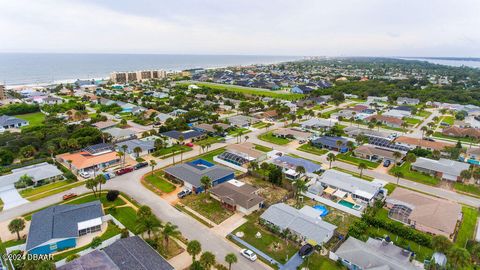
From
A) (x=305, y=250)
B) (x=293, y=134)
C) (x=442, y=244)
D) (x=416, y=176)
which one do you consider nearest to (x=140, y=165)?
(x=305, y=250)

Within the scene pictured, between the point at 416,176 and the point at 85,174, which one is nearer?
the point at 85,174

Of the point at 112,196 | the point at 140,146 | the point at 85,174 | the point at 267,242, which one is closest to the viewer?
the point at 267,242

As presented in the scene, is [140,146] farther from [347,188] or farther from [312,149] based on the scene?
[347,188]

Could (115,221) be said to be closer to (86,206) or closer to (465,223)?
(86,206)

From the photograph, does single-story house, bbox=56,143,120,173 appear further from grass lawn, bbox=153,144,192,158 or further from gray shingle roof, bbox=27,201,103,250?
gray shingle roof, bbox=27,201,103,250

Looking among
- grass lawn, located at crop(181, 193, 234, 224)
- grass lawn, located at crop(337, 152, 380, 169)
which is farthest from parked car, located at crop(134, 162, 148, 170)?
grass lawn, located at crop(337, 152, 380, 169)

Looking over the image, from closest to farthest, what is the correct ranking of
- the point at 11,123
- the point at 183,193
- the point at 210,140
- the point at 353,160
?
the point at 183,193 < the point at 353,160 < the point at 210,140 < the point at 11,123
